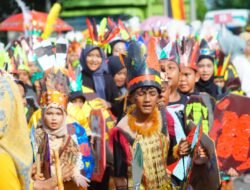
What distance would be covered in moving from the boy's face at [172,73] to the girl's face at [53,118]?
42.5 inches

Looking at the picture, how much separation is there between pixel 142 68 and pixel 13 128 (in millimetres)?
2996

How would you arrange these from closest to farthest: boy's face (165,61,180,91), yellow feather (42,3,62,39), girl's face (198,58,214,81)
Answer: boy's face (165,61,180,91)
girl's face (198,58,214,81)
yellow feather (42,3,62,39)

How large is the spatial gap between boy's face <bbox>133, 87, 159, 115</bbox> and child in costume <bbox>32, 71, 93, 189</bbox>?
838 millimetres

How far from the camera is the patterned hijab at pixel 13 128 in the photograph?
5.61 meters

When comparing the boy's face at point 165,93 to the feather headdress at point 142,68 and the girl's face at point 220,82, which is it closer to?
the feather headdress at point 142,68

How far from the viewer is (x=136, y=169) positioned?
26.5 feet

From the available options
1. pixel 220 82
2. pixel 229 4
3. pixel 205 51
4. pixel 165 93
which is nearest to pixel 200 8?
pixel 229 4

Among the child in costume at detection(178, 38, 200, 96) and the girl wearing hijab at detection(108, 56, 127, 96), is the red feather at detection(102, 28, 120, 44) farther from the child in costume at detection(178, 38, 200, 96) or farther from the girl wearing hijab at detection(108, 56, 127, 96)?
the child in costume at detection(178, 38, 200, 96)

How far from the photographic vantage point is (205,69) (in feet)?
43.2

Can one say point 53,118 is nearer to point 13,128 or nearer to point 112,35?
point 13,128

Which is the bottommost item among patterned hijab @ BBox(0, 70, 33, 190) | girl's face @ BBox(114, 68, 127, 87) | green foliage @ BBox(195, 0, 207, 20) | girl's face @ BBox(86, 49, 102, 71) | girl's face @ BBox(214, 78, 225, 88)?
green foliage @ BBox(195, 0, 207, 20)

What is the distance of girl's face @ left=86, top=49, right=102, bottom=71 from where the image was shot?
44.1 feet

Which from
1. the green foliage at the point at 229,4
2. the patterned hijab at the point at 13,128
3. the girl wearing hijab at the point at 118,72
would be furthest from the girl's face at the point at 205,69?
the green foliage at the point at 229,4

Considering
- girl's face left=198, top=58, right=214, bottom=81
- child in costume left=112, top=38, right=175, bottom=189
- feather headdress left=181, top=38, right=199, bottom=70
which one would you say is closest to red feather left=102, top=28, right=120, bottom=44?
girl's face left=198, top=58, right=214, bottom=81
